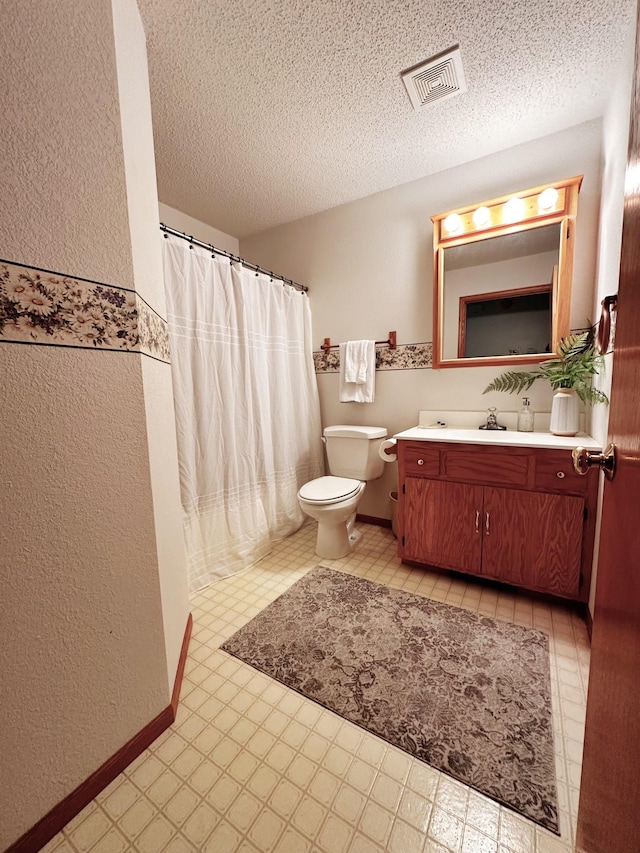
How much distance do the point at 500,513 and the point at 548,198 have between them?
156 centimetres

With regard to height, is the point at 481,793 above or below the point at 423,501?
below

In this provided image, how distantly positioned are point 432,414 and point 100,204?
183cm

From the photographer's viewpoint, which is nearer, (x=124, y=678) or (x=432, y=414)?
(x=124, y=678)

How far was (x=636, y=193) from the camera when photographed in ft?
1.68

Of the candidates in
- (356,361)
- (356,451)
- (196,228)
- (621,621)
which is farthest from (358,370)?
(621,621)

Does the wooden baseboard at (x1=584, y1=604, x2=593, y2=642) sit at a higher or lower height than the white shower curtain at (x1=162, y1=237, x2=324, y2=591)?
lower

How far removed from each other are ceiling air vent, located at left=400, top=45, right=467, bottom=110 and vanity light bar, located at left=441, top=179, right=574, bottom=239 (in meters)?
0.53

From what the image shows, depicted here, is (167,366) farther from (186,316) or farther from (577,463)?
(577,463)

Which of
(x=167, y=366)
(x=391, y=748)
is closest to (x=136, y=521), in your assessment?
(x=167, y=366)

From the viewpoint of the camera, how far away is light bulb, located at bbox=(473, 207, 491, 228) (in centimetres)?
174

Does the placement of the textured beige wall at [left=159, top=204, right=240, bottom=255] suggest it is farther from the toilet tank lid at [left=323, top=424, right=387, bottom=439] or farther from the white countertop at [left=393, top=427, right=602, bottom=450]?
the white countertop at [left=393, top=427, right=602, bottom=450]

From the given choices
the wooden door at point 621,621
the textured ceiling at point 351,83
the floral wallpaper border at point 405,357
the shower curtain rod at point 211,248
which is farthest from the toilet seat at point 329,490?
the textured ceiling at point 351,83

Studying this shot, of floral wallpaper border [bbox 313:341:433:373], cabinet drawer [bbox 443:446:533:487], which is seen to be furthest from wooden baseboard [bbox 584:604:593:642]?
floral wallpaper border [bbox 313:341:433:373]

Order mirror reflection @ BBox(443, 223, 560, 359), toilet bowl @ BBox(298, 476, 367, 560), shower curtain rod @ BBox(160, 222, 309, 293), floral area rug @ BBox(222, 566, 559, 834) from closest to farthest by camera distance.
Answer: floral area rug @ BBox(222, 566, 559, 834) < shower curtain rod @ BBox(160, 222, 309, 293) < mirror reflection @ BBox(443, 223, 560, 359) < toilet bowl @ BBox(298, 476, 367, 560)
